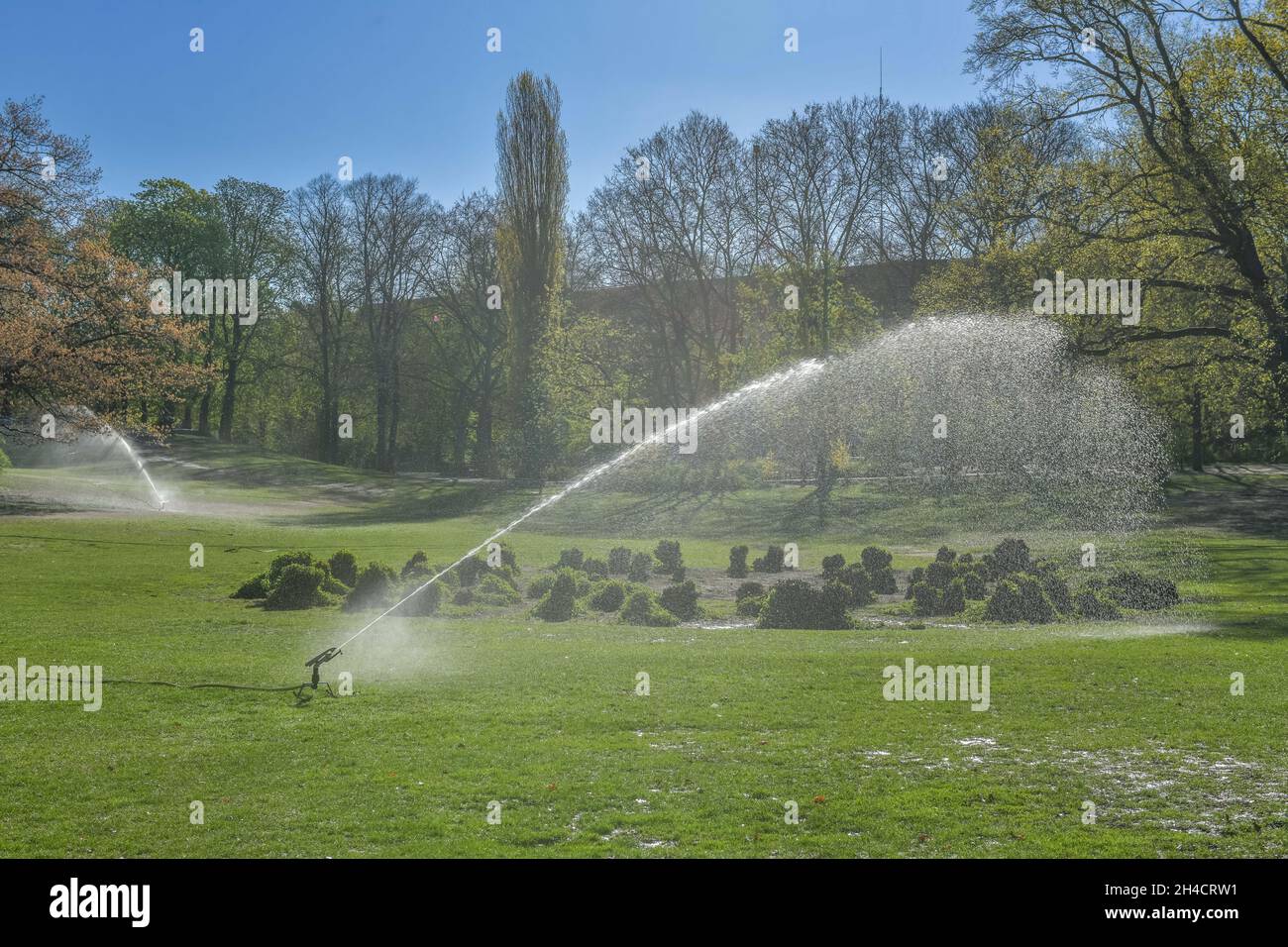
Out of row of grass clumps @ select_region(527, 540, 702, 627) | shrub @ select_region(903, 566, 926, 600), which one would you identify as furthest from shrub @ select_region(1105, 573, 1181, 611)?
row of grass clumps @ select_region(527, 540, 702, 627)

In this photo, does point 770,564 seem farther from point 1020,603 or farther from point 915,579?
point 1020,603

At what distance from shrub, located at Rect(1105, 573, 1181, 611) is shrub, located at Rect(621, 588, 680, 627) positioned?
9.01 metres

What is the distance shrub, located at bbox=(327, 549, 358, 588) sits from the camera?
81.1ft

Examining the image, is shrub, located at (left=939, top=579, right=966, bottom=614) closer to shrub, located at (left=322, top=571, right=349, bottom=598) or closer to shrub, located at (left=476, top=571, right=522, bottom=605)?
shrub, located at (left=476, top=571, right=522, bottom=605)


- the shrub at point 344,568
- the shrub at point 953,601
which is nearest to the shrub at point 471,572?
the shrub at point 344,568

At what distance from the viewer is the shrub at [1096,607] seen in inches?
827

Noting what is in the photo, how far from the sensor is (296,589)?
2259 cm

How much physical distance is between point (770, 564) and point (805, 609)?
960 cm

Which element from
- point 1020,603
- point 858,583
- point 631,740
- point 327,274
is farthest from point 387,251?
point 631,740

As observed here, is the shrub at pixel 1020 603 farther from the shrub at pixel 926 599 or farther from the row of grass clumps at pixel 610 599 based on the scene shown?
the row of grass clumps at pixel 610 599
